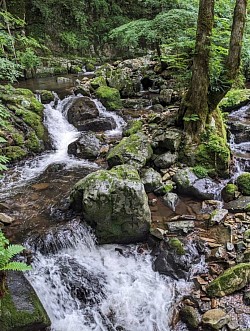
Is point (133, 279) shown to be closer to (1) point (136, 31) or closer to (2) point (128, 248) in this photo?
(2) point (128, 248)

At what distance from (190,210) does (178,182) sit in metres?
0.78

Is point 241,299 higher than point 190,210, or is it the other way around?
point 190,210

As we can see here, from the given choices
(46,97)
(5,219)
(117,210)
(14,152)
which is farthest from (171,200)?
(46,97)

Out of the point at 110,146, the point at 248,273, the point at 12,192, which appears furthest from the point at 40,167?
the point at 248,273

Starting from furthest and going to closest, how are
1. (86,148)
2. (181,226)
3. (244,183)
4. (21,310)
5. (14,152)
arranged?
1. (86,148)
2. (14,152)
3. (244,183)
4. (181,226)
5. (21,310)

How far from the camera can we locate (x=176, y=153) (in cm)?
768

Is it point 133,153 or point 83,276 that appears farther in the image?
point 133,153

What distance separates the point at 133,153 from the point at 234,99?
5973 millimetres

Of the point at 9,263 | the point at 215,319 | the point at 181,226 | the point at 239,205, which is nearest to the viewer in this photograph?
the point at 9,263

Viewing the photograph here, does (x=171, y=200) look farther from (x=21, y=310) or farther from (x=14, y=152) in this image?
(x=14, y=152)

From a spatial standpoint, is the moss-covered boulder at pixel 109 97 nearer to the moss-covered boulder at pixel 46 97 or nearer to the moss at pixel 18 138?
the moss-covered boulder at pixel 46 97

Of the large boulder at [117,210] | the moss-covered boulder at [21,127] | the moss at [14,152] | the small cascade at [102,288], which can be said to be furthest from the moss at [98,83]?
the small cascade at [102,288]

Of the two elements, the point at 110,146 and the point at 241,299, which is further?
the point at 110,146

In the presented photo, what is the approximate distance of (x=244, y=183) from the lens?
6.84 m
